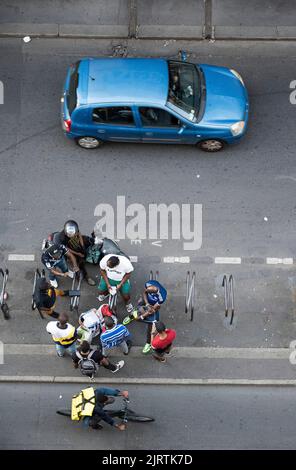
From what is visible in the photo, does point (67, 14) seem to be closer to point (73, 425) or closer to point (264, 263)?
point (264, 263)

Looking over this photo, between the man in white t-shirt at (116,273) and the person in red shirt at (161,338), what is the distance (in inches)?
40.6

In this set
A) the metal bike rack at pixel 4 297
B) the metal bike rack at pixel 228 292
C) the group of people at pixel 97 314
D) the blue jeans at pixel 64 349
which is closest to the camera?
the group of people at pixel 97 314

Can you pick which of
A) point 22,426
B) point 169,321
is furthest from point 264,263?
point 22,426

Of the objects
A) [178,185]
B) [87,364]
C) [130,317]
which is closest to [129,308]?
[130,317]

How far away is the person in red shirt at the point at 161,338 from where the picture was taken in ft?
31.9

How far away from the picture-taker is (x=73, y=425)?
10594 millimetres

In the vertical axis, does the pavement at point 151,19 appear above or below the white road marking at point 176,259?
above

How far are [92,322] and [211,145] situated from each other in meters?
4.70

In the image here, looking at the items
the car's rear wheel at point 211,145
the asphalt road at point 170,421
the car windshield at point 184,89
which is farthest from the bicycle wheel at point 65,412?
the car windshield at point 184,89

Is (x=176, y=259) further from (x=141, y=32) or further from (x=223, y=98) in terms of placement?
(x=141, y=32)

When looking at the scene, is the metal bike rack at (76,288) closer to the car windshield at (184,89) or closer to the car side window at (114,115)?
the car side window at (114,115)

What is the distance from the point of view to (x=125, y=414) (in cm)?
Answer: 1022

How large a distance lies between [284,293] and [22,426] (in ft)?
18.6

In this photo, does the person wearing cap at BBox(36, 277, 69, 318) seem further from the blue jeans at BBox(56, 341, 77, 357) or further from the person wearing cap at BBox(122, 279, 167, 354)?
the person wearing cap at BBox(122, 279, 167, 354)
